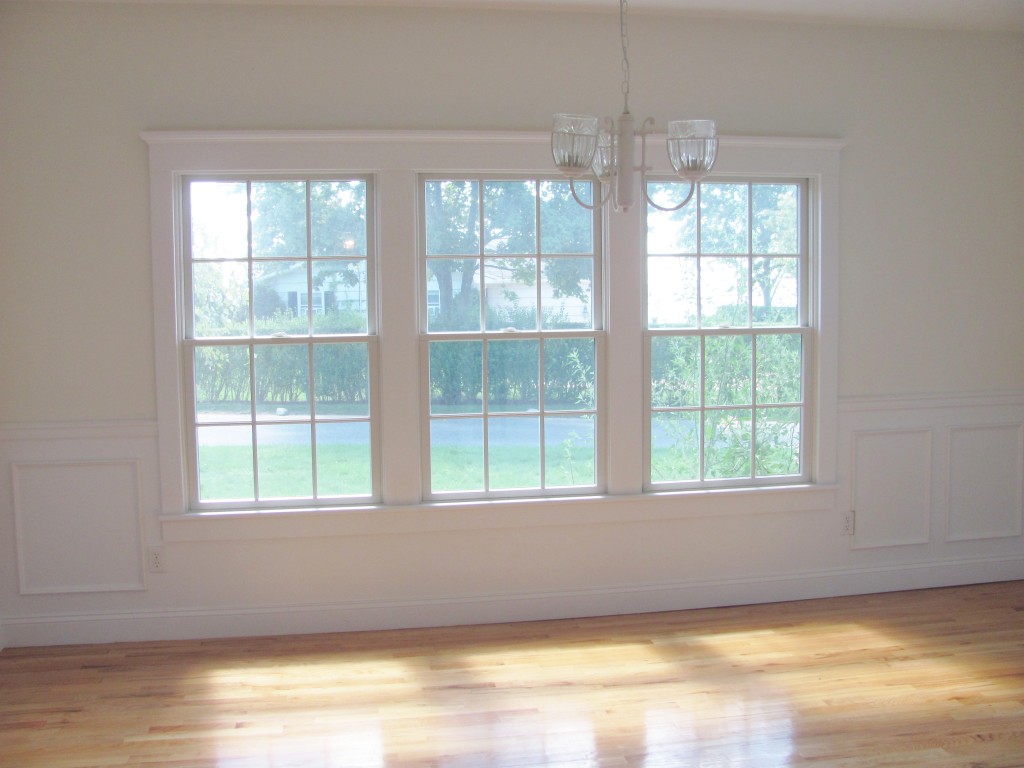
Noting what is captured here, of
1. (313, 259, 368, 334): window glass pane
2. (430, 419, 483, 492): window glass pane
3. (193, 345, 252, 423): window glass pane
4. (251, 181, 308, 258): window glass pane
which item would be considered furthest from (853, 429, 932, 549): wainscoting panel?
(193, 345, 252, 423): window glass pane

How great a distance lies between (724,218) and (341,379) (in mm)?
2065

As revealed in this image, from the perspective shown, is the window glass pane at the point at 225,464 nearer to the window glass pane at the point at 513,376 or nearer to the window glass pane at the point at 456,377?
the window glass pane at the point at 456,377

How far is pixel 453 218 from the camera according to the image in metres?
4.10

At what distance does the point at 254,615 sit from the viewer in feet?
13.2

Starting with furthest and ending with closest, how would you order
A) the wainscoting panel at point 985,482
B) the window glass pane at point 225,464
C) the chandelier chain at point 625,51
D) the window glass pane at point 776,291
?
the wainscoting panel at point 985,482
the window glass pane at point 776,291
the window glass pane at point 225,464
the chandelier chain at point 625,51

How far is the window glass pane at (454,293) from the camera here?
13.5ft

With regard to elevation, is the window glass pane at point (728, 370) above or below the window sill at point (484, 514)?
above

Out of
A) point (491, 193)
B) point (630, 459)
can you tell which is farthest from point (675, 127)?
point (630, 459)

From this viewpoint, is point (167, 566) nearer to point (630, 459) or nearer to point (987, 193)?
point (630, 459)

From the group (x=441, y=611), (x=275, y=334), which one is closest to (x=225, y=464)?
(x=275, y=334)

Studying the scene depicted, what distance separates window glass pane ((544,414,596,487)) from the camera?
422cm

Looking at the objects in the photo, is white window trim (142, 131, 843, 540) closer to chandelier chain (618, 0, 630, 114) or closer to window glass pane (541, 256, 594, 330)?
window glass pane (541, 256, 594, 330)

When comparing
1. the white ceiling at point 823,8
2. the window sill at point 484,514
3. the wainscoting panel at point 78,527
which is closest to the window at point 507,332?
the window sill at point 484,514

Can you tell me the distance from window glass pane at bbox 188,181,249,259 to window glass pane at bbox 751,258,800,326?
252cm
